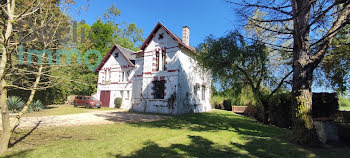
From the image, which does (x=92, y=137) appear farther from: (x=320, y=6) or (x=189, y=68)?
(x=189, y=68)

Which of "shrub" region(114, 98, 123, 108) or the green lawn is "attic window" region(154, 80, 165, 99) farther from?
the green lawn

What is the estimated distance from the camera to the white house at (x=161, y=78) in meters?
17.2

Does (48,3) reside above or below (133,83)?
above

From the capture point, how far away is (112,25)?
137 feet

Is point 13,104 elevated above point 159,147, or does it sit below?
above

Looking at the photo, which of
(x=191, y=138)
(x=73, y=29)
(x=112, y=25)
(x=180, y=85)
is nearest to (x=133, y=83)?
(x=180, y=85)

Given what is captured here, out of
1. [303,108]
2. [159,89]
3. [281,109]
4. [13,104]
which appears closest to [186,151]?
[303,108]

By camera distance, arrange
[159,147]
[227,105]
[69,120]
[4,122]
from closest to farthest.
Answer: [4,122]
[159,147]
[69,120]
[227,105]

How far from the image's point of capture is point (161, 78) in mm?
17875

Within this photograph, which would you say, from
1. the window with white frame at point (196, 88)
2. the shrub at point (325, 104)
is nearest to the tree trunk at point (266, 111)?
the shrub at point (325, 104)

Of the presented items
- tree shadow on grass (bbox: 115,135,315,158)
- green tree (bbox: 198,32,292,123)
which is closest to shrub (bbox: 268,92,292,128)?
green tree (bbox: 198,32,292,123)

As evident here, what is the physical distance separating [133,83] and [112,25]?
86.7 feet

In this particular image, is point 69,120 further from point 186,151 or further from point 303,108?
point 303,108

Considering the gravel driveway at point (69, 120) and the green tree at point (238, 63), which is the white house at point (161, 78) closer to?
the green tree at point (238, 63)
